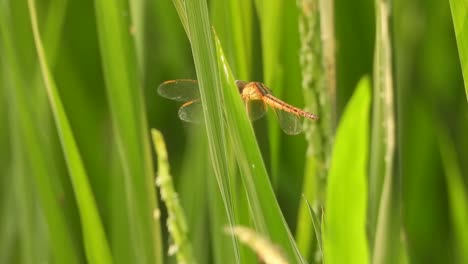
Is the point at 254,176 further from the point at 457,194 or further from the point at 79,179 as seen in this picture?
the point at 457,194

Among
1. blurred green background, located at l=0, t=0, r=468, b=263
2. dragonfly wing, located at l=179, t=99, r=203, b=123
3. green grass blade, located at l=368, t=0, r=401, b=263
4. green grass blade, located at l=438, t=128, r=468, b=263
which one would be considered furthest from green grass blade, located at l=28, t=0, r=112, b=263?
green grass blade, located at l=438, t=128, r=468, b=263

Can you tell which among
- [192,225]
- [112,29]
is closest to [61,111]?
[112,29]

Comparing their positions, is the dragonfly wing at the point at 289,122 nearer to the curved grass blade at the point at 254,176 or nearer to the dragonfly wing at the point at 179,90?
the dragonfly wing at the point at 179,90

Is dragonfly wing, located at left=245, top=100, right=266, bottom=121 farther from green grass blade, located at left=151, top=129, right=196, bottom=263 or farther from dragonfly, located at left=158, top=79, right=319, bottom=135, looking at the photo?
green grass blade, located at left=151, top=129, right=196, bottom=263

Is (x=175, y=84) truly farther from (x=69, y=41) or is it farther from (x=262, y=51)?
(x=69, y=41)

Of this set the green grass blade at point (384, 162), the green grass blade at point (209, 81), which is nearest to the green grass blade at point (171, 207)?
the green grass blade at point (209, 81)

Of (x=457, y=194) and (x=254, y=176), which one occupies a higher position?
(x=254, y=176)

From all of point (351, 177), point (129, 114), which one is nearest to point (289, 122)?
point (129, 114)
